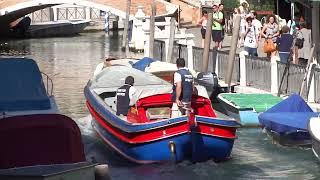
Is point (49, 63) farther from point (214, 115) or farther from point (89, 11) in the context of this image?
point (89, 11)

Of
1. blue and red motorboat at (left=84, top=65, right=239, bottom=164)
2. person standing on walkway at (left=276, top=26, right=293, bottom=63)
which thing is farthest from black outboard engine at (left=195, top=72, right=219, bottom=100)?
blue and red motorboat at (left=84, top=65, right=239, bottom=164)

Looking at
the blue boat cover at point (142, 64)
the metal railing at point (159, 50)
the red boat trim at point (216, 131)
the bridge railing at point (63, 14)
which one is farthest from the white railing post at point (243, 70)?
the bridge railing at point (63, 14)

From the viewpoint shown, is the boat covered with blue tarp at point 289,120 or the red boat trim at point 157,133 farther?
the boat covered with blue tarp at point 289,120

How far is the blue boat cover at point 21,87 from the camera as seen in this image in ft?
35.9

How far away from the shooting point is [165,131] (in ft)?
37.6

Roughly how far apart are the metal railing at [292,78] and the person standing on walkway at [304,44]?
2.21 metres

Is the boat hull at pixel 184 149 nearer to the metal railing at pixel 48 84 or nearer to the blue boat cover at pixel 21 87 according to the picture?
the blue boat cover at pixel 21 87

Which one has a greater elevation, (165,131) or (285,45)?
(285,45)

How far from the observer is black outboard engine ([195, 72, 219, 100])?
17.1m

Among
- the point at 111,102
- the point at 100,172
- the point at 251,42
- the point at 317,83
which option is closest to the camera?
the point at 100,172

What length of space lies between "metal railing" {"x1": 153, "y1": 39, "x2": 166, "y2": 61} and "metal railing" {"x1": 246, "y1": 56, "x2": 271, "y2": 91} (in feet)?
20.3

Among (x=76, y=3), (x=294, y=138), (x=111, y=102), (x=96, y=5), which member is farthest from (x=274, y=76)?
(x=96, y=5)

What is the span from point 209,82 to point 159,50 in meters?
6.62

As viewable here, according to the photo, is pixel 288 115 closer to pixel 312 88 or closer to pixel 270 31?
pixel 312 88
